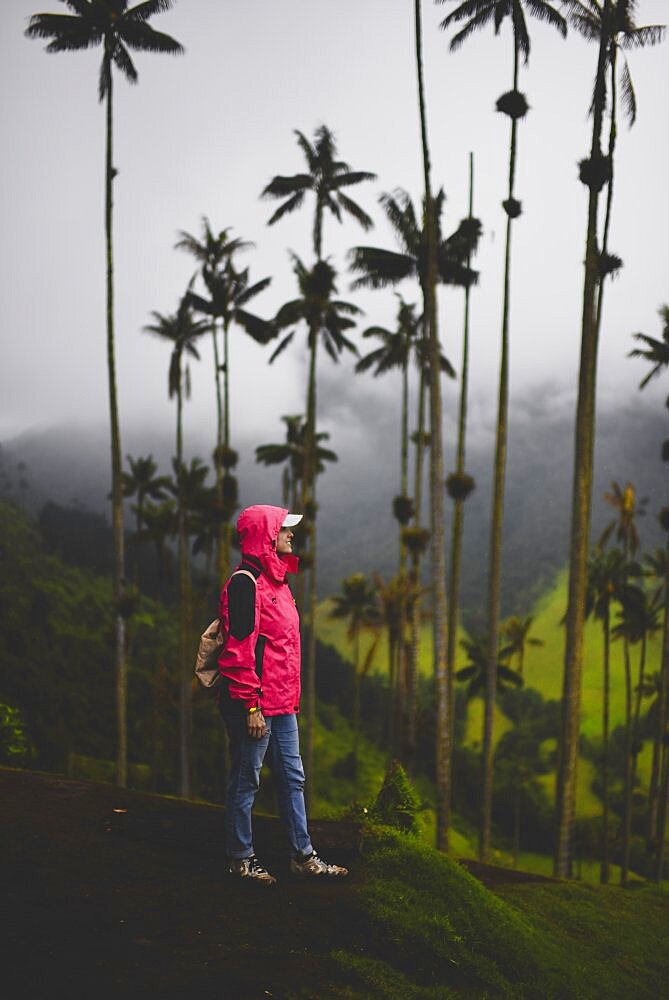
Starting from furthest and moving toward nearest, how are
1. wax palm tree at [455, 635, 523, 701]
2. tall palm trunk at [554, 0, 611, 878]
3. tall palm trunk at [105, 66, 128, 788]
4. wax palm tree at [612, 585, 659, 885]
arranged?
1. wax palm tree at [612, 585, 659, 885]
2. wax palm tree at [455, 635, 523, 701]
3. tall palm trunk at [105, 66, 128, 788]
4. tall palm trunk at [554, 0, 611, 878]

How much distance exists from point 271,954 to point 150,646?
2225 inches

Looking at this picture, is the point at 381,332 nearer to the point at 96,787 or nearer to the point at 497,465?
the point at 497,465

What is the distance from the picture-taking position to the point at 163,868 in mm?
4148

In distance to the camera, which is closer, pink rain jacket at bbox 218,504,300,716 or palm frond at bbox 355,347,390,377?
pink rain jacket at bbox 218,504,300,716

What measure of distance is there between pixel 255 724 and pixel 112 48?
70.6ft

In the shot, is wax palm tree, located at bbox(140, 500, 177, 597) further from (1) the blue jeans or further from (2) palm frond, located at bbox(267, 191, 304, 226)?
A: (1) the blue jeans

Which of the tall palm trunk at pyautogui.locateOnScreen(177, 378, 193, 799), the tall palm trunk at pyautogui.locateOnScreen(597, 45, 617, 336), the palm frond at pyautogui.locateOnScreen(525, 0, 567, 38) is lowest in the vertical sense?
the tall palm trunk at pyautogui.locateOnScreen(177, 378, 193, 799)

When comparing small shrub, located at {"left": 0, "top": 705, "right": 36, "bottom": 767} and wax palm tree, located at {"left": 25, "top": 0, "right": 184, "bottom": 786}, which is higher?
wax palm tree, located at {"left": 25, "top": 0, "right": 184, "bottom": 786}

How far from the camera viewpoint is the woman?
398 cm

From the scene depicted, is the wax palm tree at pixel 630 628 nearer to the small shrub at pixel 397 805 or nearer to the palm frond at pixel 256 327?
the palm frond at pixel 256 327

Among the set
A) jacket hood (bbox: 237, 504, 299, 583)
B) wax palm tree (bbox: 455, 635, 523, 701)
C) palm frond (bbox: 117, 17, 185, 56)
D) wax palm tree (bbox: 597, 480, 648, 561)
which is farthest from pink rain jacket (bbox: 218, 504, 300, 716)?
wax palm tree (bbox: 455, 635, 523, 701)

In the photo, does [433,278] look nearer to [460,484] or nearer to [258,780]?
[460,484]

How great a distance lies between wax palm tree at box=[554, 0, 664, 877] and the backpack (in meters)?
10.1

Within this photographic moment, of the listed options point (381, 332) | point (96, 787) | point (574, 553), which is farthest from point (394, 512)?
point (96, 787)
